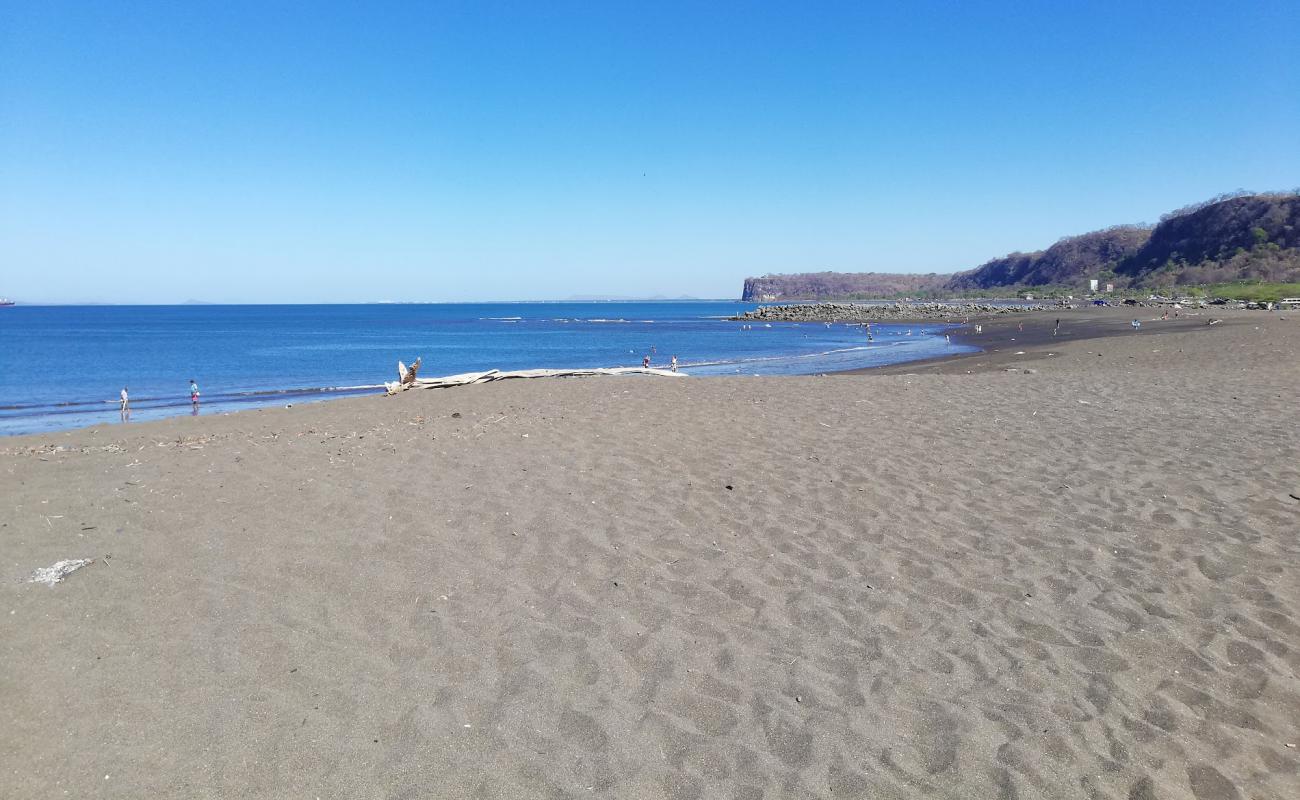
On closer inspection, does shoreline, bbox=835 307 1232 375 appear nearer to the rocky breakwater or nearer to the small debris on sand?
the small debris on sand

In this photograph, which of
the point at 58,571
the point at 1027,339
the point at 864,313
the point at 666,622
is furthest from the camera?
the point at 864,313

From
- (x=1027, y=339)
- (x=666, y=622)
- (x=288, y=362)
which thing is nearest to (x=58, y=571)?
(x=666, y=622)

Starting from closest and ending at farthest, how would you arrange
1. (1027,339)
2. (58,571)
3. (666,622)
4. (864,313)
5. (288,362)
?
(666,622) < (58,571) < (1027,339) < (288,362) < (864,313)

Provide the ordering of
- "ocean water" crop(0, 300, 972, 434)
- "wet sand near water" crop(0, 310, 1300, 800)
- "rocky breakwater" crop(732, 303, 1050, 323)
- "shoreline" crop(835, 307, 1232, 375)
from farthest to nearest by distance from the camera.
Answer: "rocky breakwater" crop(732, 303, 1050, 323) < "shoreline" crop(835, 307, 1232, 375) < "ocean water" crop(0, 300, 972, 434) < "wet sand near water" crop(0, 310, 1300, 800)

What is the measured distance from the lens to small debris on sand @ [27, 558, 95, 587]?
18.9 ft

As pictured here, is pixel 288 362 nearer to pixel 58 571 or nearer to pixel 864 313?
pixel 58 571

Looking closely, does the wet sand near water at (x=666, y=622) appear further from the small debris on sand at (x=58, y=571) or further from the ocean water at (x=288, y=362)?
the ocean water at (x=288, y=362)

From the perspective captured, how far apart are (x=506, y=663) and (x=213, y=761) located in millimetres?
1548

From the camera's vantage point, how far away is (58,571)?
19.4 feet

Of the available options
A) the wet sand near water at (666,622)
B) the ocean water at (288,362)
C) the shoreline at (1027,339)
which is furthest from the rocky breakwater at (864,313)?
the wet sand near water at (666,622)

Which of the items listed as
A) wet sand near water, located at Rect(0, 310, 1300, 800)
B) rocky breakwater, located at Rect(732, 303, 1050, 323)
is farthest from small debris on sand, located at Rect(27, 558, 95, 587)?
rocky breakwater, located at Rect(732, 303, 1050, 323)

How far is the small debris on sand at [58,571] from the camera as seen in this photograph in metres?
5.75

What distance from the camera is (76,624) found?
5.04 meters

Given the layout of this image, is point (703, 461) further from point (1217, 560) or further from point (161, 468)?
point (161, 468)
